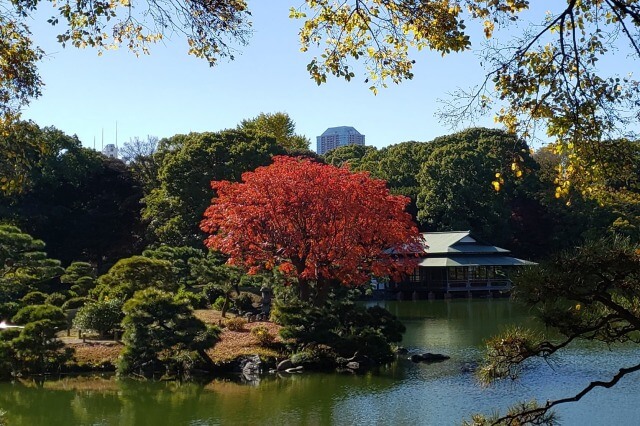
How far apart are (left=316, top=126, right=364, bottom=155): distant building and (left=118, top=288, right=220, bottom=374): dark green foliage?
7404 centimetres

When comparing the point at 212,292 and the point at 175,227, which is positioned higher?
the point at 175,227

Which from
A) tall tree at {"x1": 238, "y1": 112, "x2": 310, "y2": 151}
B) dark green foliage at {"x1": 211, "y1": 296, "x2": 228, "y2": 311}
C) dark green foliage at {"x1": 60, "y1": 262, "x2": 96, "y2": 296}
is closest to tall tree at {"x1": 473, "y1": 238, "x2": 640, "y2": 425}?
dark green foliage at {"x1": 211, "y1": 296, "x2": 228, "y2": 311}

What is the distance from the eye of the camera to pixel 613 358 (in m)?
12.9

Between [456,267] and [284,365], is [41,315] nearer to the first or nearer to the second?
[284,365]

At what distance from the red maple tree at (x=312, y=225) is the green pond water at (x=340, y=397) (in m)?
2.63

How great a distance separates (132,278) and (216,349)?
3161 millimetres

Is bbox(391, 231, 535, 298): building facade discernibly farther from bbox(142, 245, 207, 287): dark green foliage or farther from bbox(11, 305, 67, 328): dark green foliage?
bbox(11, 305, 67, 328): dark green foliage

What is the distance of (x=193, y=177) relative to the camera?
25234 millimetres

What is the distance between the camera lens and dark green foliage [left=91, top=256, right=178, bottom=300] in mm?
15016

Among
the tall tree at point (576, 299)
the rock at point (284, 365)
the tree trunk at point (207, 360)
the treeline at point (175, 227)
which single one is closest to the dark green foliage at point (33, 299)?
the treeline at point (175, 227)

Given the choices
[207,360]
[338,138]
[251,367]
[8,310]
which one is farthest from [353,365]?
[338,138]

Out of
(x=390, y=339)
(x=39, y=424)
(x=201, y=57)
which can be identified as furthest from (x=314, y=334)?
(x=201, y=57)

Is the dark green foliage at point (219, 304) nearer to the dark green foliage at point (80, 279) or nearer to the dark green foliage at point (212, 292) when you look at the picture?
the dark green foliage at point (212, 292)

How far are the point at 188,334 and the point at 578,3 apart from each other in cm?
928
